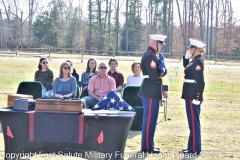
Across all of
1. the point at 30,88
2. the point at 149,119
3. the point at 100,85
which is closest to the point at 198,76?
the point at 149,119

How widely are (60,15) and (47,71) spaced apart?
54428 millimetres

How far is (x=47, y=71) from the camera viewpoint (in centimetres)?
937

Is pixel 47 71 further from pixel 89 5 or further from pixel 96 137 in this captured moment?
pixel 89 5

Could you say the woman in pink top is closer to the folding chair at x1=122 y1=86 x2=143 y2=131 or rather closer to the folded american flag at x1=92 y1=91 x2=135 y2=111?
the folding chair at x1=122 y1=86 x2=143 y2=131

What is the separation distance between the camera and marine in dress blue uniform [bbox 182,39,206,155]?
6.07 meters

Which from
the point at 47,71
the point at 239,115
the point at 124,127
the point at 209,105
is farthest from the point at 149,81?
the point at 209,105

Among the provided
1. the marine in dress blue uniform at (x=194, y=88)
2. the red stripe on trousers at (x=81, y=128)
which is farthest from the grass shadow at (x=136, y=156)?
the red stripe on trousers at (x=81, y=128)

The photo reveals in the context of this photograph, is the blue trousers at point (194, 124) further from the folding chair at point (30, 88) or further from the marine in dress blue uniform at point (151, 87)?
the folding chair at point (30, 88)

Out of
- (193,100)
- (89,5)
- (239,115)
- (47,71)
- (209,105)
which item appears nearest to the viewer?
(193,100)

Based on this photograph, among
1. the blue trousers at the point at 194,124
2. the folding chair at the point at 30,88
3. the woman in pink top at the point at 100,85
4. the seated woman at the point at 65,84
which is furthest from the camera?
the folding chair at the point at 30,88

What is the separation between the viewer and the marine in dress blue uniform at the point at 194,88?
6.07 metres

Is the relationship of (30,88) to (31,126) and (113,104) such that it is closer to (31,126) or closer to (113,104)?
(113,104)

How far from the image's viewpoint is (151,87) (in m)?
6.20

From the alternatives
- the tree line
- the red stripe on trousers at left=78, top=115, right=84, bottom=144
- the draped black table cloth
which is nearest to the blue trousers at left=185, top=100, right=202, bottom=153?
the draped black table cloth
